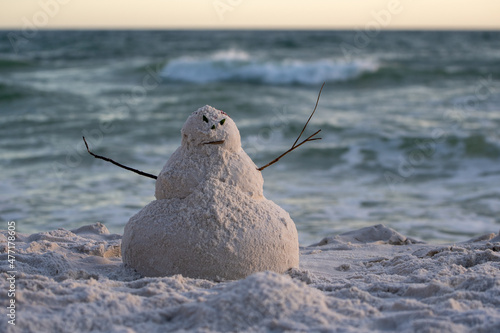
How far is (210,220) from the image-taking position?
273 cm

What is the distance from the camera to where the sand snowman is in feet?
8.87

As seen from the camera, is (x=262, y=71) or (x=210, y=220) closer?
(x=210, y=220)

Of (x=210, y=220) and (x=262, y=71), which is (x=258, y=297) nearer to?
(x=210, y=220)

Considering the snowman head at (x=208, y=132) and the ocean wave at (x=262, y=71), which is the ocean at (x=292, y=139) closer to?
the ocean wave at (x=262, y=71)

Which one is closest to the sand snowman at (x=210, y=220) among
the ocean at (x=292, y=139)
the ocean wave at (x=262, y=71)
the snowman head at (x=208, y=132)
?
the snowman head at (x=208, y=132)

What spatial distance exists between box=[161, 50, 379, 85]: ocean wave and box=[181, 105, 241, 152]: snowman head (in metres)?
15.0

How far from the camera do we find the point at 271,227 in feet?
9.23

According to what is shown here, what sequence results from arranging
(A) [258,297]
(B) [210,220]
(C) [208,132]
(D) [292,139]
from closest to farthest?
1. (A) [258,297]
2. (B) [210,220]
3. (C) [208,132]
4. (D) [292,139]

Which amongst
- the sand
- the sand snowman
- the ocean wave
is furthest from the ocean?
the sand snowman

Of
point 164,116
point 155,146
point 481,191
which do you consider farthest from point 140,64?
point 481,191

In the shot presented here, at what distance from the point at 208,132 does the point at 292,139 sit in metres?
7.30

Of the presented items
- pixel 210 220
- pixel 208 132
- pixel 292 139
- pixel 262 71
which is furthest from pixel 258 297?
Result: pixel 262 71

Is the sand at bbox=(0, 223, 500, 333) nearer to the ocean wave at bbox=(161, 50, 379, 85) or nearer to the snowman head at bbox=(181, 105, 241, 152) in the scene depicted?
the snowman head at bbox=(181, 105, 241, 152)

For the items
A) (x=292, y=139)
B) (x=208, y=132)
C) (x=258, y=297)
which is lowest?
(x=292, y=139)
